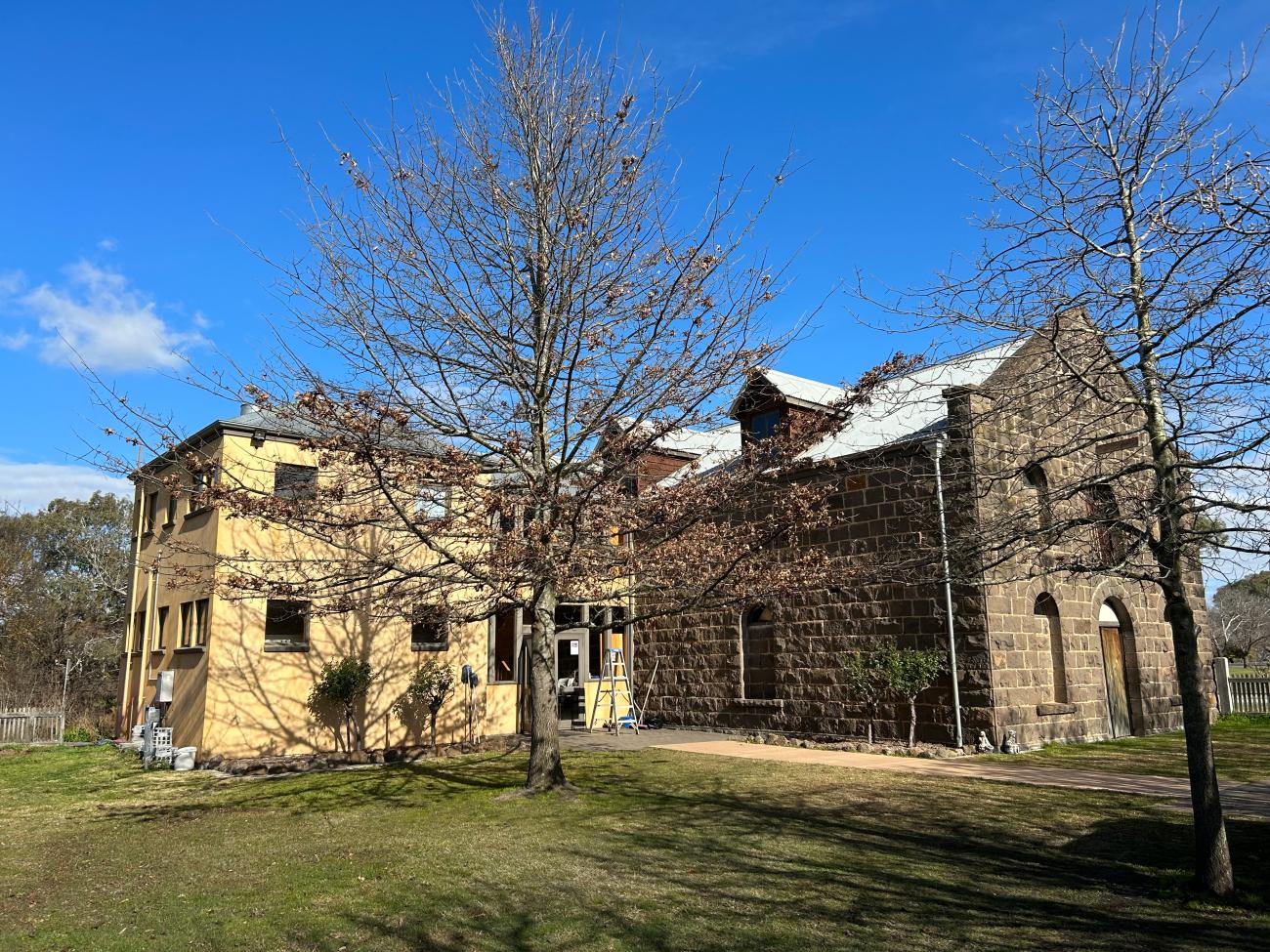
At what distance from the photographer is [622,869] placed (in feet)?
23.5

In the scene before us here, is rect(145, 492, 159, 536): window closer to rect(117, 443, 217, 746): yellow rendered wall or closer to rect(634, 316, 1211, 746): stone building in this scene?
rect(117, 443, 217, 746): yellow rendered wall

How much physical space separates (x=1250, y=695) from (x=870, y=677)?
12706mm

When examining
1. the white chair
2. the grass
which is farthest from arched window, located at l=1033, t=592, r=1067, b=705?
the white chair

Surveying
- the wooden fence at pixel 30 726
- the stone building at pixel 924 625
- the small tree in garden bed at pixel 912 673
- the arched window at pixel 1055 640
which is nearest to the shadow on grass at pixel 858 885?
the stone building at pixel 924 625

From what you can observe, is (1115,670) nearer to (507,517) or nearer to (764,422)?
(764,422)

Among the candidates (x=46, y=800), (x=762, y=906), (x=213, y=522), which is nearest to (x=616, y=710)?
(x=213, y=522)

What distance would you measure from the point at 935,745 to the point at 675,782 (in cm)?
522

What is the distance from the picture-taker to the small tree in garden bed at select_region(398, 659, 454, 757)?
16.1 meters

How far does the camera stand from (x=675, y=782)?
39.1ft

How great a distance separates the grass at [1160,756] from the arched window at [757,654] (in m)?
5.20

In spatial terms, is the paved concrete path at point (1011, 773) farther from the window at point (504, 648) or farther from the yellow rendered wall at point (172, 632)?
the yellow rendered wall at point (172, 632)

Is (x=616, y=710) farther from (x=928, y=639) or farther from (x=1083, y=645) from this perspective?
(x=1083, y=645)

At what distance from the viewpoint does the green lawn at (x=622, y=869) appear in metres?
5.55

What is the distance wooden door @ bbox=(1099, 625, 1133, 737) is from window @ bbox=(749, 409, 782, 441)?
24.9 ft
